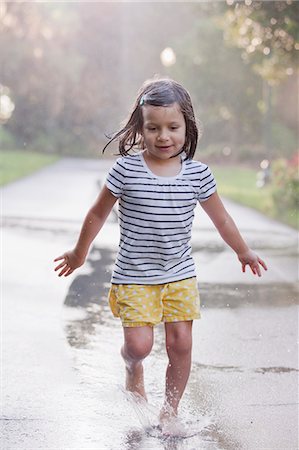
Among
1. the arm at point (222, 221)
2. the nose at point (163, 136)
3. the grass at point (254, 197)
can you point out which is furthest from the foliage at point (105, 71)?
the nose at point (163, 136)

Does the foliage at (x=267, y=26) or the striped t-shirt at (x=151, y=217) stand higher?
the foliage at (x=267, y=26)

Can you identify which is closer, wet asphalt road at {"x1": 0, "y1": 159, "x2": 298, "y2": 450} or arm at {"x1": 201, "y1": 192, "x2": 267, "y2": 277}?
wet asphalt road at {"x1": 0, "y1": 159, "x2": 298, "y2": 450}

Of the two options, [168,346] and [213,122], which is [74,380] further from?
[213,122]

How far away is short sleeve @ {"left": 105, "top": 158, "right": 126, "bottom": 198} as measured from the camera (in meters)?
4.08

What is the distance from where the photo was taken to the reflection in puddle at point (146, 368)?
4129 millimetres

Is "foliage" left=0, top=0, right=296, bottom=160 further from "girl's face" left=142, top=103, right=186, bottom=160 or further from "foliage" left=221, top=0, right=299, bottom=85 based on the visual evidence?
"girl's face" left=142, top=103, right=186, bottom=160

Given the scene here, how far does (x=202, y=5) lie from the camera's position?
19.3 meters

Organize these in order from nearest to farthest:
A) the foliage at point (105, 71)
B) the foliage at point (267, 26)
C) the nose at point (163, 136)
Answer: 1. the nose at point (163, 136)
2. the foliage at point (267, 26)
3. the foliage at point (105, 71)

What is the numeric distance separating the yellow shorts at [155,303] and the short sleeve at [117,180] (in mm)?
399

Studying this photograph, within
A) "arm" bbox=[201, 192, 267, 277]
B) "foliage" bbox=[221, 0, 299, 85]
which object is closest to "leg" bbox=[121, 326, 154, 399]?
"arm" bbox=[201, 192, 267, 277]

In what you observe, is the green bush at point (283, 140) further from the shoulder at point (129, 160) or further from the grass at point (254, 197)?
the shoulder at point (129, 160)

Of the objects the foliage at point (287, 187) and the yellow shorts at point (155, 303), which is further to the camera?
the foliage at point (287, 187)

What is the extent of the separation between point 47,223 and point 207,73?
3503 cm

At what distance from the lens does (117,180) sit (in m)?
4.08
